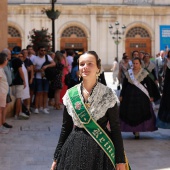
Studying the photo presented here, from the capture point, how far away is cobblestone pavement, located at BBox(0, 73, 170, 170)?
766cm

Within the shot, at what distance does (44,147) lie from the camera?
9.06m

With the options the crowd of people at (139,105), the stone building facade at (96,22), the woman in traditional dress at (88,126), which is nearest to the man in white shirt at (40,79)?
the crowd of people at (139,105)

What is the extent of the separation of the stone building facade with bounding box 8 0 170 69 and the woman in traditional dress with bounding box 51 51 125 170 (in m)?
39.0

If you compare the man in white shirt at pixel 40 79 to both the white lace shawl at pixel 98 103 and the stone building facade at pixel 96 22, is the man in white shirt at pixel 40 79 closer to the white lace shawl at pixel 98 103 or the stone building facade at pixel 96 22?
the white lace shawl at pixel 98 103

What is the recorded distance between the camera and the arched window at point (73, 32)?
43.8 meters

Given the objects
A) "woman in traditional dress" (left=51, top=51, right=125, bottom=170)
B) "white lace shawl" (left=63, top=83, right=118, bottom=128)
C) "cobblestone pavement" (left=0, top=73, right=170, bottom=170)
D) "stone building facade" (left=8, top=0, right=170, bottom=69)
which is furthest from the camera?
"stone building facade" (left=8, top=0, right=170, bottom=69)

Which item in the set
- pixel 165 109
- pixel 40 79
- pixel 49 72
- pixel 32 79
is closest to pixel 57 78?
pixel 49 72

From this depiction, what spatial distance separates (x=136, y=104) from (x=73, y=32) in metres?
34.3

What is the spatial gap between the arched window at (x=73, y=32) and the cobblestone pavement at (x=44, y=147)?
104 feet

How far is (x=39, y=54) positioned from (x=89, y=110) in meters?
10.00

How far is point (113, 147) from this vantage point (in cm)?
428

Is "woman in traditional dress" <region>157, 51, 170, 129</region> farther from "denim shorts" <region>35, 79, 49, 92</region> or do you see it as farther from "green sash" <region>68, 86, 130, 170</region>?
"green sash" <region>68, 86, 130, 170</region>

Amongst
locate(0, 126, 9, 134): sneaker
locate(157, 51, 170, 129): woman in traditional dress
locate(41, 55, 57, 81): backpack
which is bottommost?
locate(0, 126, 9, 134): sneaker

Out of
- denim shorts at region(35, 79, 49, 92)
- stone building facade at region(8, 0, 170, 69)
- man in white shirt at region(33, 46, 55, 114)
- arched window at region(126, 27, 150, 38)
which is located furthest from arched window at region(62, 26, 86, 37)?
denim shorts at region(35, 79, 49, 92)
